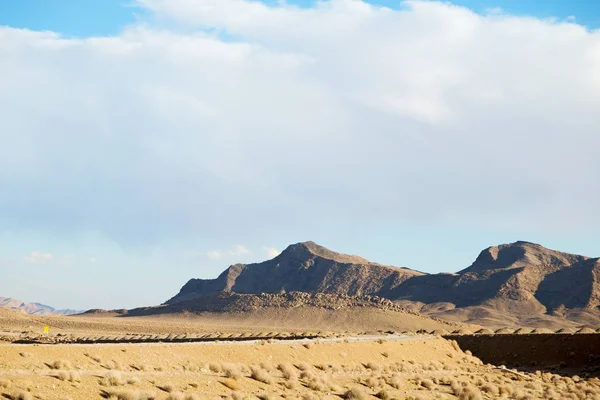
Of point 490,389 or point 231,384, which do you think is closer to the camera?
point 231,384

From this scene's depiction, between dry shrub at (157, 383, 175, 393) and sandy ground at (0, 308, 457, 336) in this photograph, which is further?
sandy ground at (0, 308, 457, 336)

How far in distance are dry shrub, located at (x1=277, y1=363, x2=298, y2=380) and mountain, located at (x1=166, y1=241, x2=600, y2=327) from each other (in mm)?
97312

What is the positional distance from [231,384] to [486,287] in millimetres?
138622

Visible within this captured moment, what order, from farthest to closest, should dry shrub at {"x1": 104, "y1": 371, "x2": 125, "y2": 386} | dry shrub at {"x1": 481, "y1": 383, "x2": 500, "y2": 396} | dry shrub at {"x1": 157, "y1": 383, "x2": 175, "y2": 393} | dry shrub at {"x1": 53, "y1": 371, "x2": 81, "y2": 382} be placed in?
1. dry shrub at {"x1": 481, "y1": 383, "x2": 500, "y2": 396}
2. dry shrub at {"x1": 157, "y1": 383, "x2": 175, "y2": 393}
3. dry shrub at {"x1": 104, "y1": 371, "x2": 125, "y2": 386}
4. dry shrub at {"x1": 53, "y1": 371, "x2": 81, "y2": 382}

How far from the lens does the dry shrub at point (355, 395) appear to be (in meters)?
29.0

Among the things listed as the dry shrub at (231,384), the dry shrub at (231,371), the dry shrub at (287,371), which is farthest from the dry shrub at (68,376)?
the dry shrub at (287,371)

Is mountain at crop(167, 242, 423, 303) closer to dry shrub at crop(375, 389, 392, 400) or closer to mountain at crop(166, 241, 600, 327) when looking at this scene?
mountain at crop(166, 241, 600, 327)

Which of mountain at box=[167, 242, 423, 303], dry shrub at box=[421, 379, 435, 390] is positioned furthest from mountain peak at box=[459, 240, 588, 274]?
dry shrub at box=[421, 379, 435, 390]

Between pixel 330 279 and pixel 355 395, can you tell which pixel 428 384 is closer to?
pixel 355 395

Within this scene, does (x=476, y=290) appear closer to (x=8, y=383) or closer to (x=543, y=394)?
(x=543, y=394)

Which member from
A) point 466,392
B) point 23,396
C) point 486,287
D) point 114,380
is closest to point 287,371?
point 466,392

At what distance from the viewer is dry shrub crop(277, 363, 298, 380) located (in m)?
33.5

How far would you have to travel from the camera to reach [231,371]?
30.8 metres

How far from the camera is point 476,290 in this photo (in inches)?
6230
